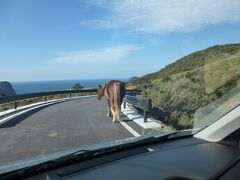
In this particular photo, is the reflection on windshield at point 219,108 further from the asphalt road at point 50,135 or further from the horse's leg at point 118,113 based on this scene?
the horse's leg at point 118,113

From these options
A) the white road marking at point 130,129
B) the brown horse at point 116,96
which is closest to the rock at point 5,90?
the brown horse at point 116,96

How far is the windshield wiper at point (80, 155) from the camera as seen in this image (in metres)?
2.90

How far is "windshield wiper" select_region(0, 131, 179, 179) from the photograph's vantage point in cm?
290

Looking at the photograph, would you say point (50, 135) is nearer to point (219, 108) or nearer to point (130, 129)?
point (130, 129)

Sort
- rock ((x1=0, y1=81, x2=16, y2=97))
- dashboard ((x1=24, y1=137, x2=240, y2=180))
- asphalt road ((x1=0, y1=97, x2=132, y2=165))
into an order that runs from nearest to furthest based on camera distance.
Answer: dashboard ((x1=24, y1=137, x2=240, y2=180)) → asphalt road ((x1=0, y1=97, x2=132, y2=165)) → rock ((x1=0, y1=81, x2=16, y2=97))

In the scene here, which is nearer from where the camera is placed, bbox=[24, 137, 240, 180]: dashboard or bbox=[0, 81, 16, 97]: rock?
bbox=[24, 137, 240, 180]: dashboard

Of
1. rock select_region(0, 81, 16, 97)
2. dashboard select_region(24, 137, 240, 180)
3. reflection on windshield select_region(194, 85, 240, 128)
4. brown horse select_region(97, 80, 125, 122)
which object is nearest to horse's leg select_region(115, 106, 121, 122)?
brown horse select_region(97, 80, 125, 122)

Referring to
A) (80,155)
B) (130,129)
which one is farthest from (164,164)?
(130,129)

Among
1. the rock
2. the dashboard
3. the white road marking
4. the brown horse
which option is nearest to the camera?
the dashboard

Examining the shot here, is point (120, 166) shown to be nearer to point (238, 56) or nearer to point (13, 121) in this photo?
point (238, 56)

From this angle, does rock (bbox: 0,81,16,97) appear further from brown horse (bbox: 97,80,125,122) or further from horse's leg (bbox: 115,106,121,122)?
horse's leg (bbox: 115,106,121,122)

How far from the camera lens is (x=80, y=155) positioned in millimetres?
3371

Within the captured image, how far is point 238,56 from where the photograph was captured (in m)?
4.87

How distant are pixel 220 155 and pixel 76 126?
8.96 m
